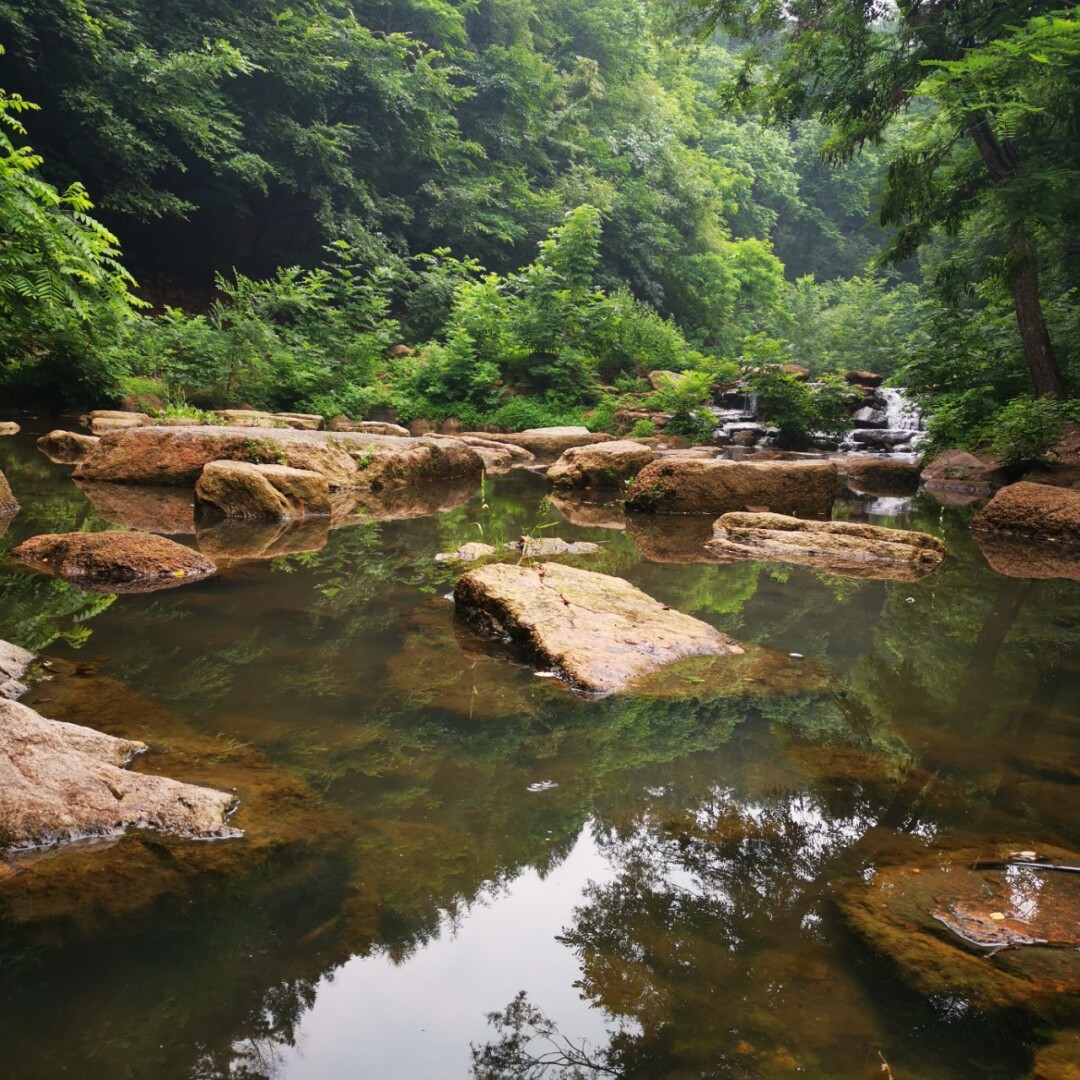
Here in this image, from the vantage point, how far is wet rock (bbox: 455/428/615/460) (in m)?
12.5

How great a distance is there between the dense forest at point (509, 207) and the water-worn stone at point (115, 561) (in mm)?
2640

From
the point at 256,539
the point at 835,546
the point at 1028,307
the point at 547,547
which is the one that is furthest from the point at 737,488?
the point at 1028,307

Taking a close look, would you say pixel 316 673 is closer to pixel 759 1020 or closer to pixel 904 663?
pixel 759 1020

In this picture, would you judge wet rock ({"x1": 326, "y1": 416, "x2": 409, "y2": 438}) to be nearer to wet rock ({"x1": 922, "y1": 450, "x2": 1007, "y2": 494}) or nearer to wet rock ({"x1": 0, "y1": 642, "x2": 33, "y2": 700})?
wet rock ({"x1": 922, "y1": 450, "x2": 1007, "y2": 494})

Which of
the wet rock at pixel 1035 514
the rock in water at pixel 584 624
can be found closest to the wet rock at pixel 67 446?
the rock in water at pixel 584 624

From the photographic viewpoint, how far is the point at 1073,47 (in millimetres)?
6270

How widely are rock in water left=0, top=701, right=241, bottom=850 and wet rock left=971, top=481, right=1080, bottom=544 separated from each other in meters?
6.84

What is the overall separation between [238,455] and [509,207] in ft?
57.0

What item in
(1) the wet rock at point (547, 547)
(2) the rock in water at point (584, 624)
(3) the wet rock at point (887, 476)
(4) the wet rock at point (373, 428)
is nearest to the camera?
(2) the rock in water at point (584, 624)

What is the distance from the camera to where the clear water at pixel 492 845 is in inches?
47.7

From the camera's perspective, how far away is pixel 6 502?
5.13m

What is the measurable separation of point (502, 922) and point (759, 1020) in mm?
520

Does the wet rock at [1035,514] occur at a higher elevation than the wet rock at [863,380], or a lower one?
lower

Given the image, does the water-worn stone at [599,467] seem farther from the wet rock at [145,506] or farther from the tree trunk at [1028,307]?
the tree trunk at [1028,307]
